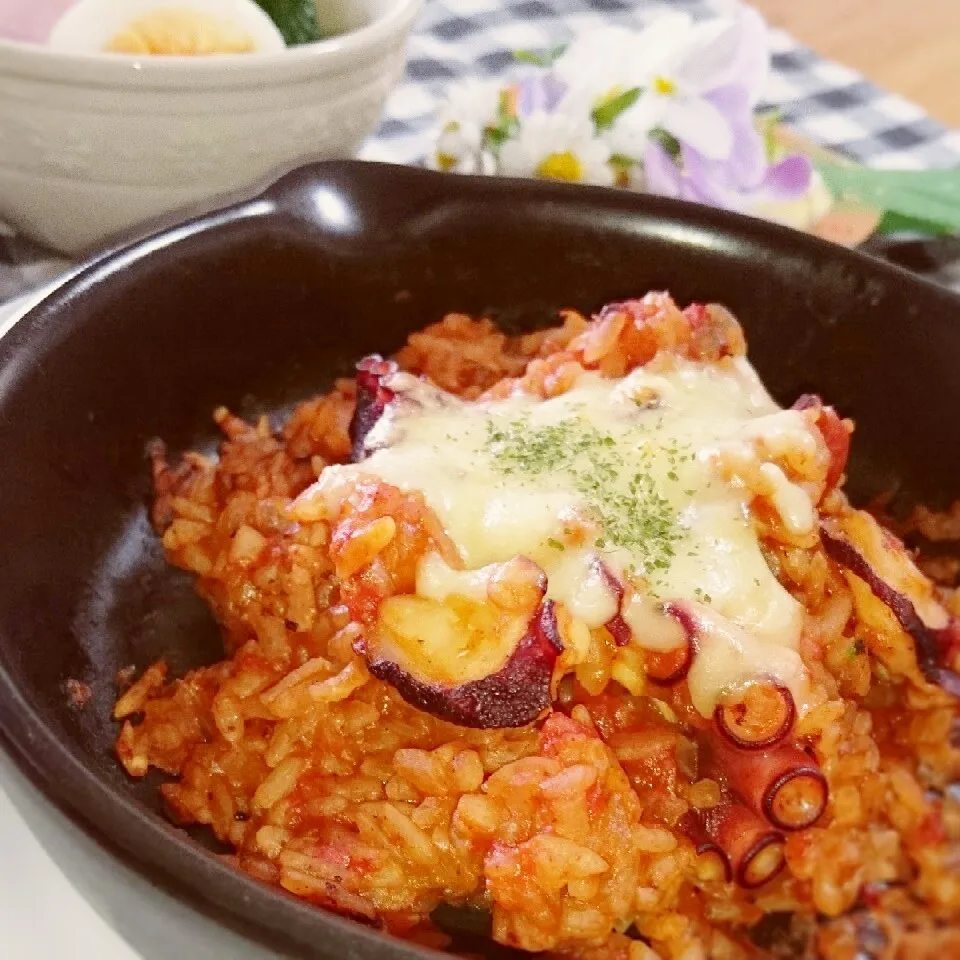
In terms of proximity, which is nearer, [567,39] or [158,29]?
[158,29]

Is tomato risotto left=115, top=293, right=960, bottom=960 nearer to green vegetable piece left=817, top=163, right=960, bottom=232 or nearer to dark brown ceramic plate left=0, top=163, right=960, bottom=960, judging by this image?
dark brown ceramic plate left=0, top=163, right=960, bottom=960

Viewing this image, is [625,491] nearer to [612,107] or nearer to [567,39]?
[612,107]

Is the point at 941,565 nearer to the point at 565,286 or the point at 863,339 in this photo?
the point at 863,339

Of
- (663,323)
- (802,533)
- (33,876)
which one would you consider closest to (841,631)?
(802,533)

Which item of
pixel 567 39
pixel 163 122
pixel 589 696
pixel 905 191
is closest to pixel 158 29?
pixel 163 122

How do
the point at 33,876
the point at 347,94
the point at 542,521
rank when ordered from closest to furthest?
the point at 33,876, the point at 542,521, the point at 347,94

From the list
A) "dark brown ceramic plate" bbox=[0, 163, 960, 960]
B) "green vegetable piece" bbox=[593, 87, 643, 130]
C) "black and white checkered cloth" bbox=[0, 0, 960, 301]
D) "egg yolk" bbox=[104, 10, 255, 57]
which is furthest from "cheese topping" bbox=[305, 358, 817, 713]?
"black and white checkered cloth" bbox=[0, 0, 960, 301]

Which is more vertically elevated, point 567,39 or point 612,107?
point 612,107

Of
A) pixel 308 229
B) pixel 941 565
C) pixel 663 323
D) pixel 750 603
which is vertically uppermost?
pixel 308 229
